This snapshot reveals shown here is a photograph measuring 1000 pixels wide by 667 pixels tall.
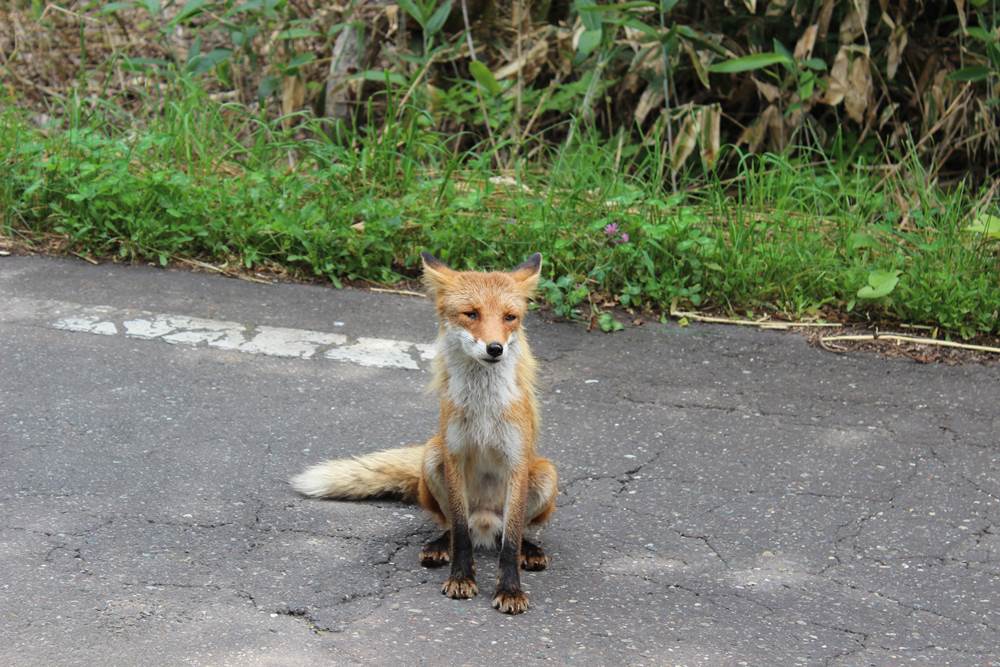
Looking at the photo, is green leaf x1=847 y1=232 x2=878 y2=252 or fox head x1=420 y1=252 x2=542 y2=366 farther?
green leaf x1=847 y1=232 x2=878 y2=252

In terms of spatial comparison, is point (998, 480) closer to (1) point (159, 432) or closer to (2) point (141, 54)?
(1) point (159, 432)

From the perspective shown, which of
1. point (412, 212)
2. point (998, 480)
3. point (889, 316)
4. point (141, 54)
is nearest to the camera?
point (998, 480)

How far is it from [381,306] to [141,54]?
4276 mm

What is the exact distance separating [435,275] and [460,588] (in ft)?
3.59

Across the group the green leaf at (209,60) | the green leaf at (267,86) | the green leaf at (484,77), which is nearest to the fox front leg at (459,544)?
the green leaf at (484,77)

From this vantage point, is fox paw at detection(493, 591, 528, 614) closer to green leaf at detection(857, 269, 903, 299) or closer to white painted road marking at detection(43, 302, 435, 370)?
white painted road marking at detection(43, 302, 435, 370)

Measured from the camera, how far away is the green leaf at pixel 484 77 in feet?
25.1

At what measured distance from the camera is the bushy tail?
4.49m

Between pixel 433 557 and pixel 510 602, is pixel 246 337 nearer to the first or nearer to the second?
pixel 433 557

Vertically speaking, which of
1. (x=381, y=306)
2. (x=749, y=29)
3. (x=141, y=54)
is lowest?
(x=381, y=306)

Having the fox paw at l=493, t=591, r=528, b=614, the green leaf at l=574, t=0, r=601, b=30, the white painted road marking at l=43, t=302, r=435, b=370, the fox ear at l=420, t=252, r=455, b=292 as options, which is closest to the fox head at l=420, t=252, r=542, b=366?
the fox ear at l=420, t=252, r=455, b=292

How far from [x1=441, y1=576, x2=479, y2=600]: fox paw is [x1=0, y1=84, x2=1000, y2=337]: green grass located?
2.67 metres

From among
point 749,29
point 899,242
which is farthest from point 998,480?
point 749,29

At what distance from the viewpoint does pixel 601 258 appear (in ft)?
21.6
